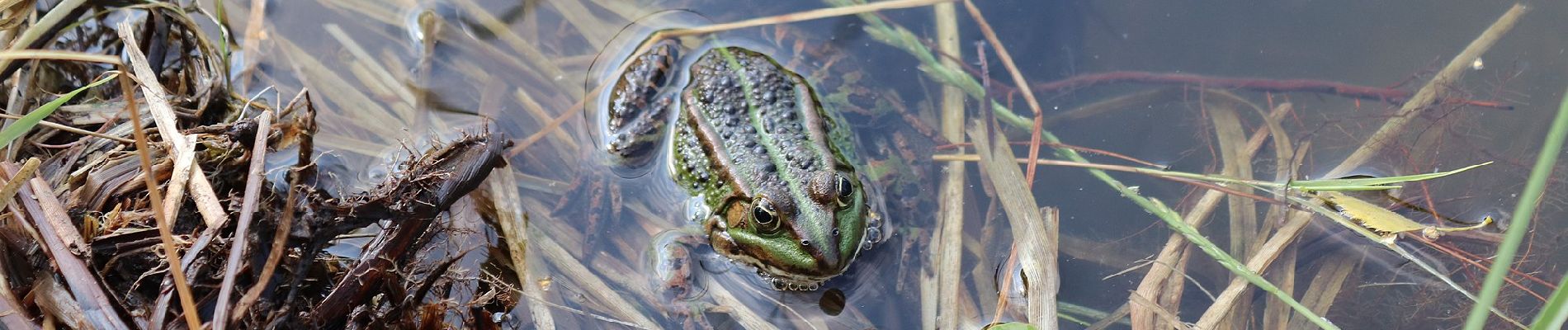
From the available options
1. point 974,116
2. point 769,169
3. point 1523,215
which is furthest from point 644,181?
point 1523,215

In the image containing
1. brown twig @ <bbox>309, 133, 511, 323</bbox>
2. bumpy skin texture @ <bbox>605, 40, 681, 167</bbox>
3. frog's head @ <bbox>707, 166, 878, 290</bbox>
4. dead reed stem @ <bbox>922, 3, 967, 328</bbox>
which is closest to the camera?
brown twig @ <bbox>309, 133, 511, 323</bbox>

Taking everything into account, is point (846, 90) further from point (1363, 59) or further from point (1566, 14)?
point (1566, 14)

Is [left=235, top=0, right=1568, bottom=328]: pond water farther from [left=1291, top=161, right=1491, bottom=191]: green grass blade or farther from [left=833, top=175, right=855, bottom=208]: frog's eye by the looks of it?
[left=833, top=175, right=855, bottom=208]: frog's eye

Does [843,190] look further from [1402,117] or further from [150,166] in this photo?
[1402,117]

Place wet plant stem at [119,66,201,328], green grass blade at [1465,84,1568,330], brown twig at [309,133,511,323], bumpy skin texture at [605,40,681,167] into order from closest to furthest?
green grass blade at [1465,84,1568,330] → wet plant stem at [119,66,201,328] → brown twig at [309,133,511,323] → bumpy skin texture at [605,40,681,167]

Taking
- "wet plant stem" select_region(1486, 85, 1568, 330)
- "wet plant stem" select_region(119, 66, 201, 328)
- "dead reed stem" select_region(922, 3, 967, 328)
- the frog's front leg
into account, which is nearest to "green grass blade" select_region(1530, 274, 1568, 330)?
"wet plant stem" select_region(1486, 85, 1568, 330)

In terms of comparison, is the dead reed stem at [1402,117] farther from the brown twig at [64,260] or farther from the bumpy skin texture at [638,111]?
the brown twig at [64,260]

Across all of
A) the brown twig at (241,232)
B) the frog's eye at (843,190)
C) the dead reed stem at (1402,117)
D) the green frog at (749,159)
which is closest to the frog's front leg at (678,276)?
the green frog at (749,159)

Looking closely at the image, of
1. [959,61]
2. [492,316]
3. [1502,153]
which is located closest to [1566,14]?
[1502,153]
